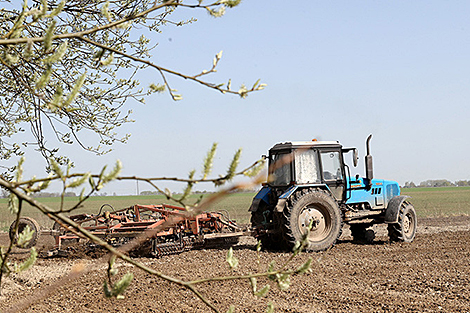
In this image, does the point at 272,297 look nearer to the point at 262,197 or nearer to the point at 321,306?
the point at 321,306

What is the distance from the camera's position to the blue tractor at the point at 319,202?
10.3 metres

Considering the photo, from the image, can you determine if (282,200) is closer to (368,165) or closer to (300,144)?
(300,144)

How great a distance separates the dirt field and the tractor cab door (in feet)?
4.72

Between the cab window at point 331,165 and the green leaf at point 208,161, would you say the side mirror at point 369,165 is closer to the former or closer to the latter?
the cab window at point 331,165

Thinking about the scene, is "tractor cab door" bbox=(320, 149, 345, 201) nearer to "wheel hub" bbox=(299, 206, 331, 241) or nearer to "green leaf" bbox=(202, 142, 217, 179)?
"wheel hub" bbox=(299, 206, 331, 241)

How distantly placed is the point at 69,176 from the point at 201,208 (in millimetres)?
426

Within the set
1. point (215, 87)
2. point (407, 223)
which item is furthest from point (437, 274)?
point (215, 87)

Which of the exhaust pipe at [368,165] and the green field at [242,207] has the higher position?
the exhaust pipe at [368,165]

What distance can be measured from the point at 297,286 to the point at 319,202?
146 inches

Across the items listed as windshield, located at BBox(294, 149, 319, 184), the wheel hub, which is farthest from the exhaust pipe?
the wheel hub

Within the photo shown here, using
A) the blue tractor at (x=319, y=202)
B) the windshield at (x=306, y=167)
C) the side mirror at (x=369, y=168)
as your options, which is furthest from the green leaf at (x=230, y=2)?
the side mirror at (x=369, y=168)

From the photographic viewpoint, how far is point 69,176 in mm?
1611

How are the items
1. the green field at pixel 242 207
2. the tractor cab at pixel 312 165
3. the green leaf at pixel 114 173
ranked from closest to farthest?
1. the green leaf at pixel 114 173
2. the tractor cab at pixel 312 165
3. the green field at pixel 242 207

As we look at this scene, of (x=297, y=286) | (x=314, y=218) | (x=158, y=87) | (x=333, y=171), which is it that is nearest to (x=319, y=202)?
(x=314, y=218)
